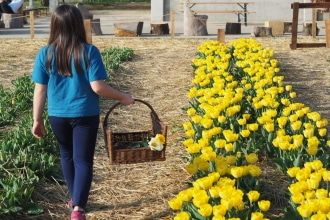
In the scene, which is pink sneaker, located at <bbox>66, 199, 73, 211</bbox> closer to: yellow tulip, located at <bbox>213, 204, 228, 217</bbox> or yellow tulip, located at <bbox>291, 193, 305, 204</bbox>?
yellow tulip, located at <bbox>213, 204, 228, 217</bbox>

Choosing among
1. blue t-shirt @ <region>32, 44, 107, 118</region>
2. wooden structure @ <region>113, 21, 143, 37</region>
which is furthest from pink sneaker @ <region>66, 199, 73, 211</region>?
wooden structure @ <region>113, 21, 143, 37</region>

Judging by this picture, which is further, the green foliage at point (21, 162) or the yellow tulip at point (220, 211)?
the green foliage at point (21, 162)

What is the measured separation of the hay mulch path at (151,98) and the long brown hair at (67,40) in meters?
1.18

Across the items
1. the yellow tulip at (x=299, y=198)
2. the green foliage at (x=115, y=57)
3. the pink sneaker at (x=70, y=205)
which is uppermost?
the green foliage at (x=115, y=57)

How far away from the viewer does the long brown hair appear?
404 centimetres

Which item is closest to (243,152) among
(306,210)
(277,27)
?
(306,210)

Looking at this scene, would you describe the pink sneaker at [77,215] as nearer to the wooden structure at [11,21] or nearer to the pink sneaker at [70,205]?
the pink sneaker at [70,205]

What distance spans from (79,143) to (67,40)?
2.20 ft

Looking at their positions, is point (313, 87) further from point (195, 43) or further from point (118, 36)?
point (118, 36)

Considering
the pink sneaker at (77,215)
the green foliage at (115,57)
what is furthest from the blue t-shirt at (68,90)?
the green foliage at (115,57)

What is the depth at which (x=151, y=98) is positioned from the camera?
8859mm

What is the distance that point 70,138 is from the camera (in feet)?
14.3

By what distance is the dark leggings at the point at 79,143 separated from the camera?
13.8 ft

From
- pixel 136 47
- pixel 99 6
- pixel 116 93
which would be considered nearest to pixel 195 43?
pixel 136 47
